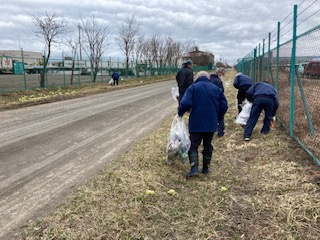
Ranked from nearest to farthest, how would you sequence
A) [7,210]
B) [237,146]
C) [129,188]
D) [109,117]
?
[7,210] → [129,188] → [237,146] → [109,117]

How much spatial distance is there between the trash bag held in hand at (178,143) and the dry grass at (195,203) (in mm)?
206

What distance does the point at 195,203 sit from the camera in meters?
3.84

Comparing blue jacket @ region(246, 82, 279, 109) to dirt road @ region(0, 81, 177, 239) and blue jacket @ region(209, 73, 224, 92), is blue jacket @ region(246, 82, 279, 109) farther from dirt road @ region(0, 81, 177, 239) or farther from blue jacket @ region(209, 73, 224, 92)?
dirt road @ region(0, 81, 177, 239)

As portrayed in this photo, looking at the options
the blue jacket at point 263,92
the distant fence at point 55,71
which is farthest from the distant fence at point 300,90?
the distant fence at point 55,71

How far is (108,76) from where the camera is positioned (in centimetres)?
3114

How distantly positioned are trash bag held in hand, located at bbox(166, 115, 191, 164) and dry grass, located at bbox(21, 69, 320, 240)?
0.21m

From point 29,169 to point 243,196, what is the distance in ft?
11.6

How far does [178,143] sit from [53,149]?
2945 millimetres

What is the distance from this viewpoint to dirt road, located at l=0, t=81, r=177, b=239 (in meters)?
4.05

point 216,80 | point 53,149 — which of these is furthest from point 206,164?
point 53,149

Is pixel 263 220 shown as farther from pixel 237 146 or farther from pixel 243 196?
pixel 237 146

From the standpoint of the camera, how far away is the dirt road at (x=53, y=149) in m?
4.05

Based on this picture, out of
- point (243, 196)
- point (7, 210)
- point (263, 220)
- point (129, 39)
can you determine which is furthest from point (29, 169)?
point (129, 39)

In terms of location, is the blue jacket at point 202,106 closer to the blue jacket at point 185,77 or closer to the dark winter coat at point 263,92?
the dark winter coat at point 263,92
